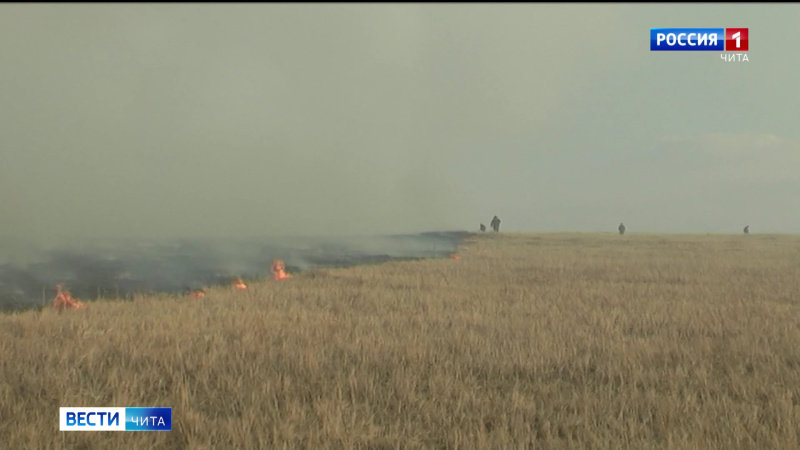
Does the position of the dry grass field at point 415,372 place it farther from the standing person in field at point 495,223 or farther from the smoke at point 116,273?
the standing person in field at point 495,223

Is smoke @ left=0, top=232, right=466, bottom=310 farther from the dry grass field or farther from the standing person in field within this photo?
the standing person in field

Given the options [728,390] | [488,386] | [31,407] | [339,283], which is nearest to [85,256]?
[339,283]

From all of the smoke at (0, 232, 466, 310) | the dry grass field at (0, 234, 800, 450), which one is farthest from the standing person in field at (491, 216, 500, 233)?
the dry grass field at (0, 234, 800, 450)

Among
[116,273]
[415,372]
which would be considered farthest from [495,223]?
[415,372]

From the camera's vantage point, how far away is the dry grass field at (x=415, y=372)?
562 centimetres

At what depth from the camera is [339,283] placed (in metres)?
18.2

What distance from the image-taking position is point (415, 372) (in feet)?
24.9

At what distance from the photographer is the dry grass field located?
5621mm

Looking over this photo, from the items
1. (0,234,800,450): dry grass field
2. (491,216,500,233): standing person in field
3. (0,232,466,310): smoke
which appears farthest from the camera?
(491,216,500,233): standing person in field

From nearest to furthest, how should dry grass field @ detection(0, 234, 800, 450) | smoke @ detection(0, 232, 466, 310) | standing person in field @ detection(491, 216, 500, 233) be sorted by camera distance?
dry grass field @ detection(0, 234, 800, 450)
smoke @ detection(0, 232, 466, 310)
standing person in field @ detection(491, 216, 500, 233)

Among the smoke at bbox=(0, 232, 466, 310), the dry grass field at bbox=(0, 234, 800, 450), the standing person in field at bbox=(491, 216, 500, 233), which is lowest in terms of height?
the dry grass field at bbox=(0, 234, 800, 450)

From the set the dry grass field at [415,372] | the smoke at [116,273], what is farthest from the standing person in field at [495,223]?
the dry grass field at [415,372]

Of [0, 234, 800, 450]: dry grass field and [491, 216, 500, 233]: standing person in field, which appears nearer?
[0, 234, 800, 450]: dry grass field

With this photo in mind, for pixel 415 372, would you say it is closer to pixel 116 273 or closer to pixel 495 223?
pixel 116 273
